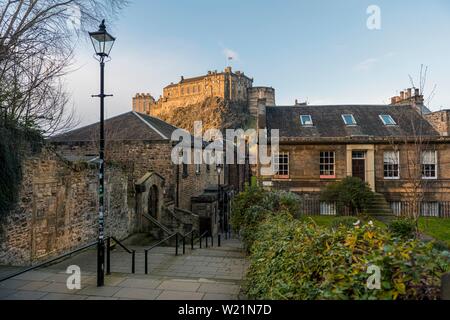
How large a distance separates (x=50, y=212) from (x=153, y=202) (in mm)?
7418

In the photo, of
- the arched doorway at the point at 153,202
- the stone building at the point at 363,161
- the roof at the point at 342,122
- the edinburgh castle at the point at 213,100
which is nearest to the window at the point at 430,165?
the stone building at the point at 363,161

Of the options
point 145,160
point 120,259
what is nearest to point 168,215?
point 145,160

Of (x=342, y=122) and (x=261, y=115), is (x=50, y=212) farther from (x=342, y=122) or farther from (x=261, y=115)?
(x=342, y=122)

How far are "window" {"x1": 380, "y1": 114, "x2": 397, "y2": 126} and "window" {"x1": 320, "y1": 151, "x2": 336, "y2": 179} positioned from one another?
542 cm

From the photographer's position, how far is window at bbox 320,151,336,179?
67.2 ft

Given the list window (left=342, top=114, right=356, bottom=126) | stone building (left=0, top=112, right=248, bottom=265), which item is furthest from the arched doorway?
window (left=342, top=114, right=356, bottom=126)

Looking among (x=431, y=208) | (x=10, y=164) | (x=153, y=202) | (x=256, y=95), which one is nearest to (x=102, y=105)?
(x=10, y=164)

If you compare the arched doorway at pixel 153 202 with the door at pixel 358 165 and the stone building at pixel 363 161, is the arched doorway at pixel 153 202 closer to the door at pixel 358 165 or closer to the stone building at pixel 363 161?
the stone building at pixel 363 161

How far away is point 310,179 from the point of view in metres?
20.4

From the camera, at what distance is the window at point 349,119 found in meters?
22.1

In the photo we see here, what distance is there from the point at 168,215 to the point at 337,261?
14198 millimetres

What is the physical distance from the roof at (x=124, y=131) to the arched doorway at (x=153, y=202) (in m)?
3.18

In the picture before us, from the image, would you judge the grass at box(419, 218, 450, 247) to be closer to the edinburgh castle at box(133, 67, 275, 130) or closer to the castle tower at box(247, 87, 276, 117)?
the edinburgh castle at box(133, 67, 275, 130)

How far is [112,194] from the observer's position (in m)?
13.0
